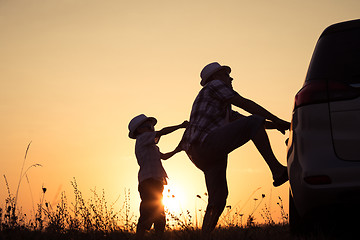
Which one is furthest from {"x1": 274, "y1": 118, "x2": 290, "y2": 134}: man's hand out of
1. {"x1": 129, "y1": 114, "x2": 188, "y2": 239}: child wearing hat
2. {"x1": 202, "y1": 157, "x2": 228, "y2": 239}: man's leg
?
{"x1": 129, "y1": 114, "x2": 188, "y2": 239}: child wearing hat

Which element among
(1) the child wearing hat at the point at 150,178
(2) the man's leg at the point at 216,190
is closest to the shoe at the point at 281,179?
(2) the man's leg at the point at 216,190

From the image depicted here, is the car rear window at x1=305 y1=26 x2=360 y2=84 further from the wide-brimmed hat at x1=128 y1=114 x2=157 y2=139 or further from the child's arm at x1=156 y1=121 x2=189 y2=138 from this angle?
the wide-brimmed hat at x1=128 y1=114 x2=157 y2=139

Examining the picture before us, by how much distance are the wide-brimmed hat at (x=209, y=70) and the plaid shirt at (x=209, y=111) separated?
42 cm

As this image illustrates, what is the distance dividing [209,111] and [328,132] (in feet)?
7.24

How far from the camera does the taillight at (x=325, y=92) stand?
152 inches

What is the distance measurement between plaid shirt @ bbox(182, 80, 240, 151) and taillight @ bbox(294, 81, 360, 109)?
183 centimetres

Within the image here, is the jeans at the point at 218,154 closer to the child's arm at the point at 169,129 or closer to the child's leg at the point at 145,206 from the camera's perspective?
the child's arm at the point at 169,129

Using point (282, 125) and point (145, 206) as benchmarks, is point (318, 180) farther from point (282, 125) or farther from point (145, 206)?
point (145, 206)

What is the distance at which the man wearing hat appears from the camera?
5.69 metres

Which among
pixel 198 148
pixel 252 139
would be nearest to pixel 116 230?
pixel 198 148

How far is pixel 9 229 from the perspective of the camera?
583 cm

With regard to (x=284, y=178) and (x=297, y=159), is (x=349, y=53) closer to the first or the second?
(x=297, y=159)

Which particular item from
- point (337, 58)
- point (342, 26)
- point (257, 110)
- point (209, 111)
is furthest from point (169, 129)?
point (337, 58)

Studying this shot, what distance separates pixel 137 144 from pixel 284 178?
369 cm
